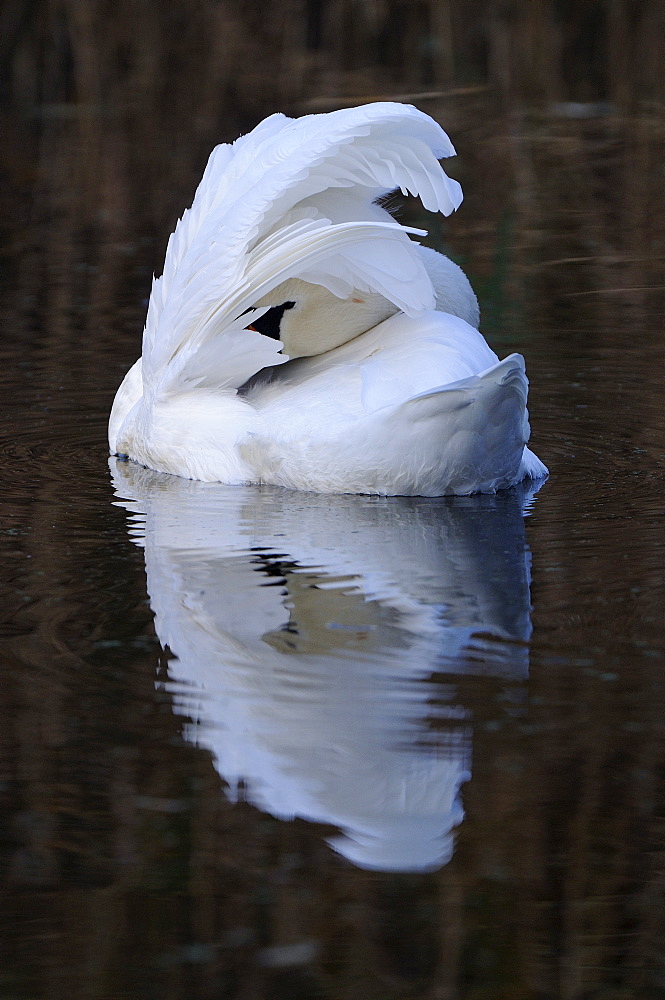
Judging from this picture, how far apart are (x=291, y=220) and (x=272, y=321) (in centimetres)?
58

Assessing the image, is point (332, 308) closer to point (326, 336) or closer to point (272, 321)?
point (326, 336)

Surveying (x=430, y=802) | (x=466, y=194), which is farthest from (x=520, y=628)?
(x=466, y=194)

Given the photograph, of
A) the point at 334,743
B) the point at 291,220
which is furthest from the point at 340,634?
the point at 291,220

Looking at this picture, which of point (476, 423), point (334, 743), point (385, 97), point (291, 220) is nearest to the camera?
point (334, 743)

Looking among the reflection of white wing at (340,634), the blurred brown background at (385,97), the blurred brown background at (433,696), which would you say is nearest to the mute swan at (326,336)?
the reflection of white wing at (340,634)

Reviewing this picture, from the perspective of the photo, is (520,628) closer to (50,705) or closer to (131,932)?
(50,705)

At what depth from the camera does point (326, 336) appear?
240 inches

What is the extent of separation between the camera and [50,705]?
13.0 feet

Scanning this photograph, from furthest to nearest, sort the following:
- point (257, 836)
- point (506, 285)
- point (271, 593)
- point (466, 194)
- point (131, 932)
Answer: point (466, 194)
point (506, 285)
point (271, 593)
point (257, 836)
point (131, 932)

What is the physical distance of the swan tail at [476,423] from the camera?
5.13m

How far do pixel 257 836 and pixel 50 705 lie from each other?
85 cm

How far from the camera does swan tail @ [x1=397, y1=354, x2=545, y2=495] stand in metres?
5.13

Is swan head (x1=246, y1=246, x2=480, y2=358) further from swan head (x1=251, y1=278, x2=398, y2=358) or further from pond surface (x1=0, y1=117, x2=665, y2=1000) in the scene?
pond surface (x1=0, y1=117, x2=665, y2=1000)

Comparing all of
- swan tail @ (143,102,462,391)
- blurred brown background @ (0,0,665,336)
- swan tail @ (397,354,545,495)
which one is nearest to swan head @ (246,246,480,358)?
swan tail @ (143,102,462,391)
